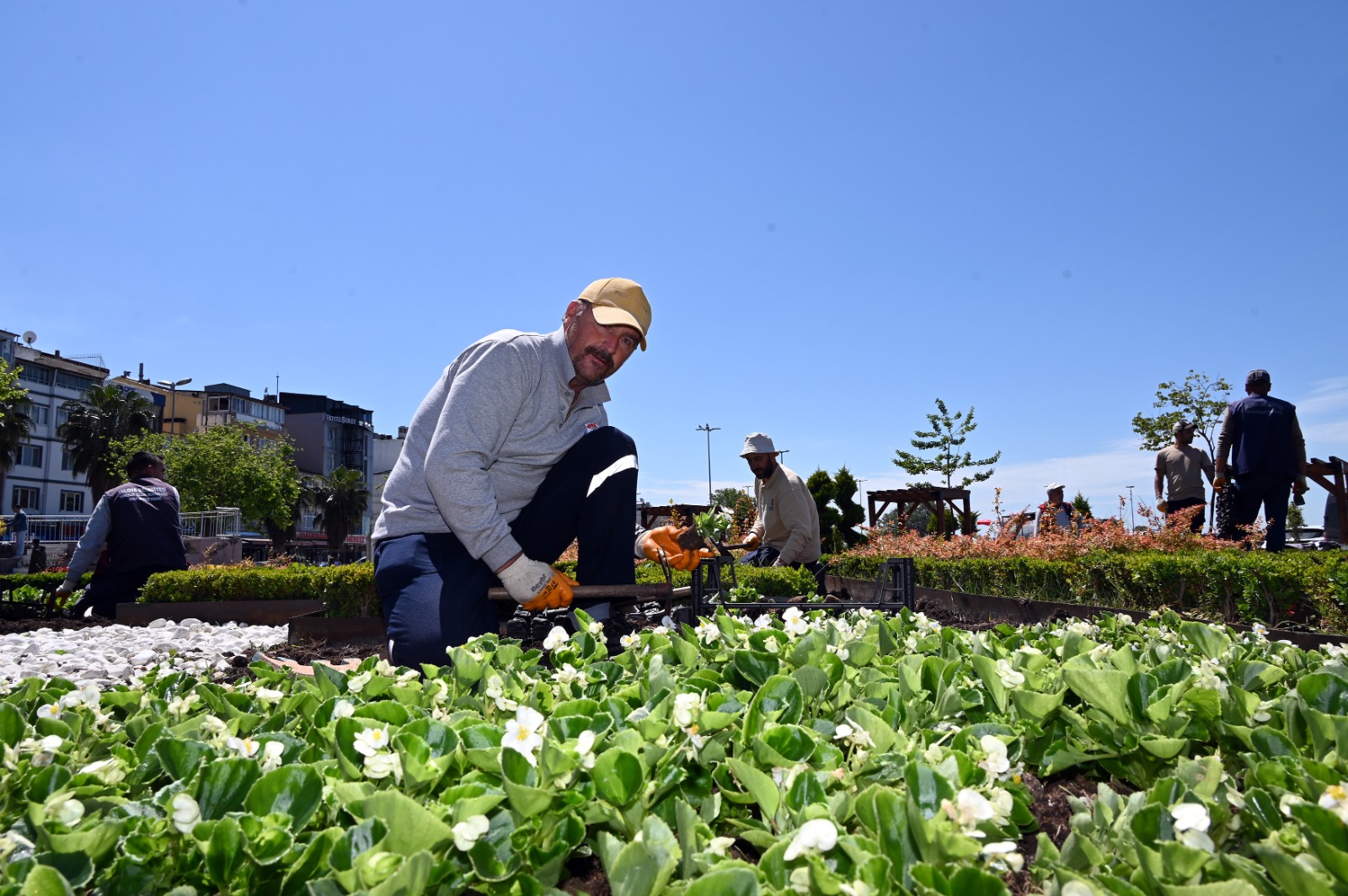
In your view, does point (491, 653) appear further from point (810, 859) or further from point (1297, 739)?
point (1297, 739)

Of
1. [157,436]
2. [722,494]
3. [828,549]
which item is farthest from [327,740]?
[157,436]

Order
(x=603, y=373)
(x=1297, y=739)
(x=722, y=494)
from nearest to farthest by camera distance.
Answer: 1. (x=1297, y=739)
2. (x=603, y=373)
3. (x=722, y=494)

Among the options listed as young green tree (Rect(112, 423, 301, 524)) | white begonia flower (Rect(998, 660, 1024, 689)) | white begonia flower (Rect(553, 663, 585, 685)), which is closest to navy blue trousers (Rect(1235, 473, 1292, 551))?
white begonia flower (Rect(998, 660, 1024, 689))

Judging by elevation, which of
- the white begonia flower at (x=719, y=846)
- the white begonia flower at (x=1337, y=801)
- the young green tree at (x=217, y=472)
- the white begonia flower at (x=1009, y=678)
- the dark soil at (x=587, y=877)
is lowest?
the dark soil at (x=587, y=877)

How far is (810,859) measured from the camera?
829 millimetres

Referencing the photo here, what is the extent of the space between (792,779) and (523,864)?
34 cm

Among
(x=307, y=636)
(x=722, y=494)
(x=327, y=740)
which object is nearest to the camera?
(x=327, y=740)

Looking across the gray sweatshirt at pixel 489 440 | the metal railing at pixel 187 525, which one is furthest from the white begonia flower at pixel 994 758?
the metal railing at pixel 187 525

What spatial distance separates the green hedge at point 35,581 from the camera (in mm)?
9820

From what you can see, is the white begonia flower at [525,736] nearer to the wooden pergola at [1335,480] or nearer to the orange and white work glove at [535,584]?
the orange and white work glove at [535,584]

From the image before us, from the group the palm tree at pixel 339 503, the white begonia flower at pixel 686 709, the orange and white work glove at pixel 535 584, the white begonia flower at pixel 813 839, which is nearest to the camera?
the white begonia flower at pixel 813 839

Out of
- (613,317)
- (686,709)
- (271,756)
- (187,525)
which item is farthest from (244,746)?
(187,525)

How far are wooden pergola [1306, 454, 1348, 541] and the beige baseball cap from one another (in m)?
13.2

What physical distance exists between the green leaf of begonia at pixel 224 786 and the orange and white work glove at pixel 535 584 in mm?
2281
